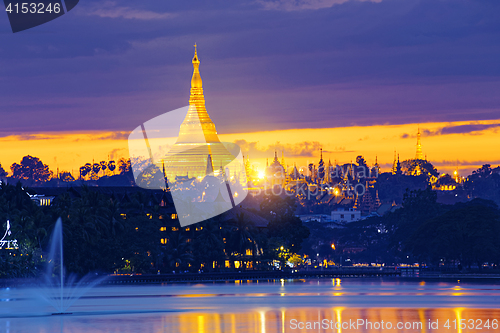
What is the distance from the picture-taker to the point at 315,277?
142375mm

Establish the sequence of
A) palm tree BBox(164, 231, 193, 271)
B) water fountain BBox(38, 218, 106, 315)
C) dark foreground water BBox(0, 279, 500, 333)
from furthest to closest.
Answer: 1. palm tree BBox(164, 231, 193, 271)
2. water fountain BBox(38, 218, 106, 315)
3. dark foreground water BBox(0, 279, 500, 333)

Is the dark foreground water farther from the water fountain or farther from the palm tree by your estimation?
the palm tree

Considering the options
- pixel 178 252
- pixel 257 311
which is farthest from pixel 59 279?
pixel 257 311

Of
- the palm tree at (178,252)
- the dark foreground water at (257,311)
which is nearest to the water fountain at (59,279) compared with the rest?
the dark foreground water at (257,311)

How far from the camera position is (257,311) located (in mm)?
68875

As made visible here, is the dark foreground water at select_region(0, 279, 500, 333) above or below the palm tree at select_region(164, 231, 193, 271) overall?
below

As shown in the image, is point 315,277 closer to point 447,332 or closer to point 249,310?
point 249,310

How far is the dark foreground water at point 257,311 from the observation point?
→ 5738 centimetres

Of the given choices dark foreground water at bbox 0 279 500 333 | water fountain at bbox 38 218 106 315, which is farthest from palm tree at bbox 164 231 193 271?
dark foreground water at bbox 0 279 500 333

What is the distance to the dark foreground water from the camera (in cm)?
5738

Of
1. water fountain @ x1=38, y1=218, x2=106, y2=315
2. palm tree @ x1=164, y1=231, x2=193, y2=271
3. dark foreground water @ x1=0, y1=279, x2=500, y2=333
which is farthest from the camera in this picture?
palm tree @ x1=164, y1=231, x2=193, y2=271

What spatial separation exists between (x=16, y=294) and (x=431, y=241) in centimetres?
7003

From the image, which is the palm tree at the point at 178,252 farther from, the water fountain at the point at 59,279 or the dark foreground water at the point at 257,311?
the dark foreground water at the point at 257,311

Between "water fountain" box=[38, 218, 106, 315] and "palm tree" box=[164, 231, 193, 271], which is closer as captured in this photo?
"water fountain" box=[38, 218, 106, 315]
